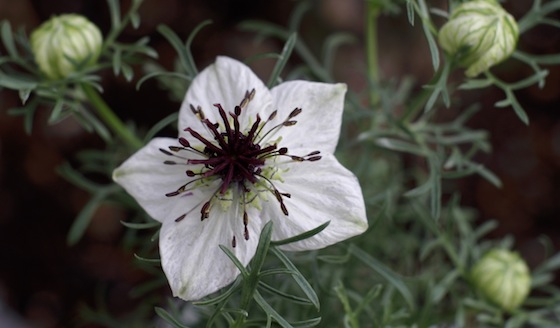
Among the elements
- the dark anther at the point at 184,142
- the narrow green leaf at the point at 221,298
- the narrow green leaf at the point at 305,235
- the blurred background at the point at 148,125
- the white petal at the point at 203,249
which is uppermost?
the dark anther at the point at 184,142

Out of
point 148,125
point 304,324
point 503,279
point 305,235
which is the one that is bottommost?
point 148,125

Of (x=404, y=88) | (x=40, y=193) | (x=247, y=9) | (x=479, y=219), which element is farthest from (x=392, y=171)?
(x=40, y=193)

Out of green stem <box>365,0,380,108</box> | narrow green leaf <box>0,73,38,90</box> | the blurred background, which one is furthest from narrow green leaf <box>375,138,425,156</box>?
the blurred background

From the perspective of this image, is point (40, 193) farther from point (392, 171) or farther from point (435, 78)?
point (435, 78)

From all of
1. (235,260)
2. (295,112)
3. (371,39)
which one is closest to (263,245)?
(235,260)

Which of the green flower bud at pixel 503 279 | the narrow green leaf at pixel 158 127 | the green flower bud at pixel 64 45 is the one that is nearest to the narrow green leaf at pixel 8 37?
the green flower bud at pixel 64 45

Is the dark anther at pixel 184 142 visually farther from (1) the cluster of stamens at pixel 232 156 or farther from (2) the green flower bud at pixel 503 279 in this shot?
(2) the green flower bud at pixel 503 279

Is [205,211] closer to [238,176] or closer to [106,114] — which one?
[238,176]
